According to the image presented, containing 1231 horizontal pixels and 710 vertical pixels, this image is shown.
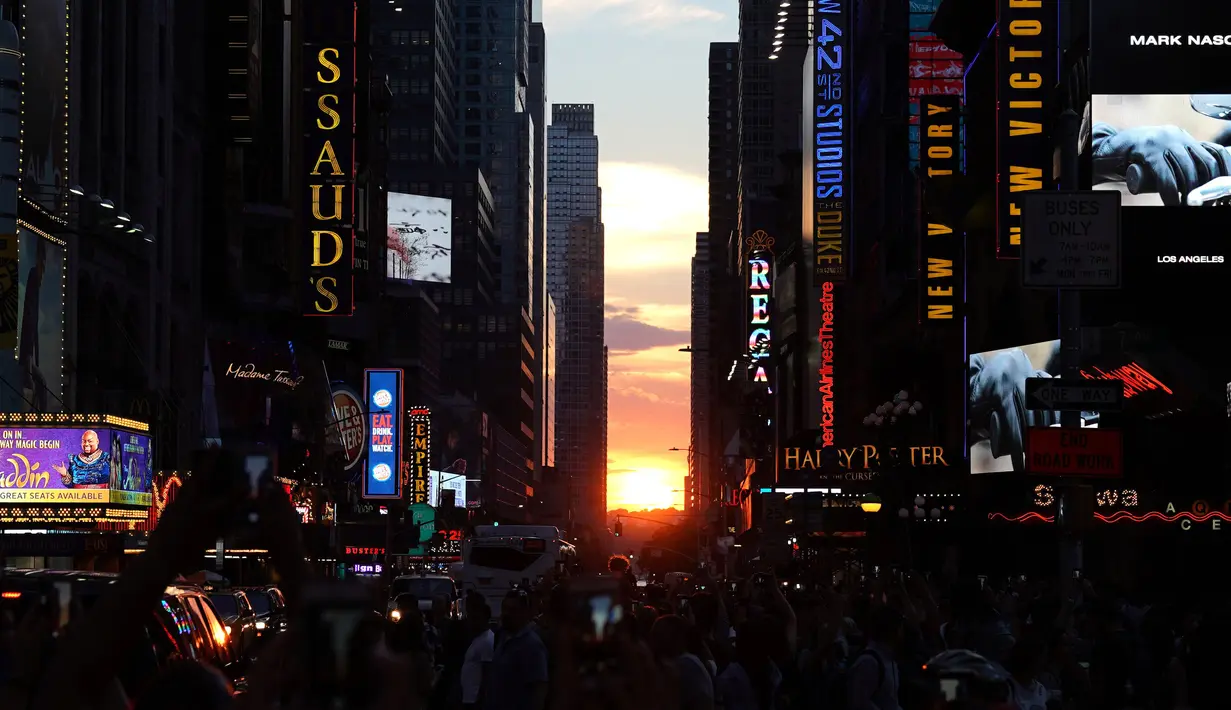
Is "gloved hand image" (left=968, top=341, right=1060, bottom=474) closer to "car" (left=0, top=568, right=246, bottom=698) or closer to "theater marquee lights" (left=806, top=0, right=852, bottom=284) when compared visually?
"theater marquee lights" (left=806, top=0, right=852, bottom=284)

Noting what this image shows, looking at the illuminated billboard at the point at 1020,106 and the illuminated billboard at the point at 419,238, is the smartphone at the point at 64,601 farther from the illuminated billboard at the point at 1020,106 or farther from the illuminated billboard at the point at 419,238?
the illuminated billboard at the point at 419,238

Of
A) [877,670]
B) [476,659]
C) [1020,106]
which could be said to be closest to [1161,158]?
[1020,106]

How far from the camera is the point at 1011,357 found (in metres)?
54.8

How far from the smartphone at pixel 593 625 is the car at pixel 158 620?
17.8ft

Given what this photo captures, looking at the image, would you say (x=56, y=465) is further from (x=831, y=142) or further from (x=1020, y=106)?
(x=831, y=142)

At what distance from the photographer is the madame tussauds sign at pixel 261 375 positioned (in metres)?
62.4

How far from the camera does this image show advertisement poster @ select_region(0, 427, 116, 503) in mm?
31844

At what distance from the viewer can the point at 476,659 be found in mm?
16562

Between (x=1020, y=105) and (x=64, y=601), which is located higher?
(x=1020, y=105)

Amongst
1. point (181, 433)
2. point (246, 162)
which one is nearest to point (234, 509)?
point (181, 433)

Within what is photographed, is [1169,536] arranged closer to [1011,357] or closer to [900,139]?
[1011,357]

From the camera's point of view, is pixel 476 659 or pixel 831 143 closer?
pixel 476 659

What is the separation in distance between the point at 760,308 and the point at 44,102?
9244 centimetres

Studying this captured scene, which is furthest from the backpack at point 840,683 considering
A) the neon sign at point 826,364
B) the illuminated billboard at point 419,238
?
the illuminated billboard at point 419,238
